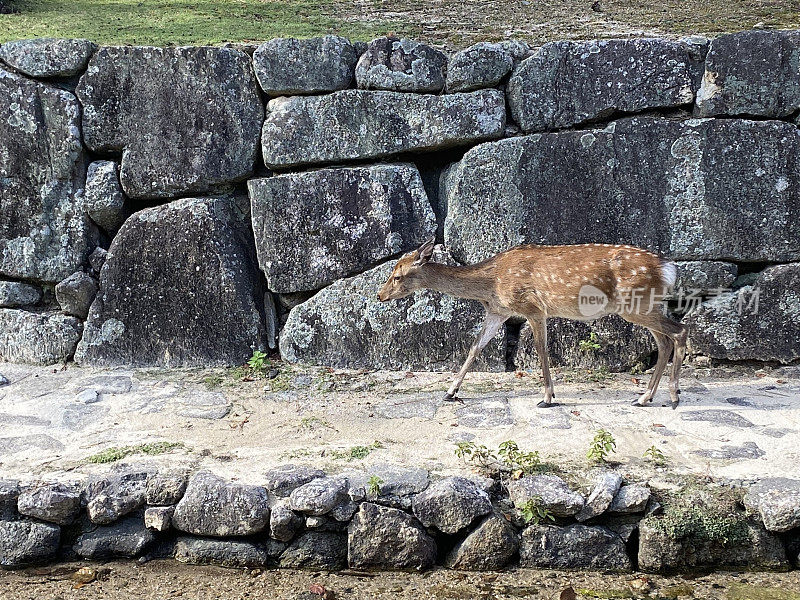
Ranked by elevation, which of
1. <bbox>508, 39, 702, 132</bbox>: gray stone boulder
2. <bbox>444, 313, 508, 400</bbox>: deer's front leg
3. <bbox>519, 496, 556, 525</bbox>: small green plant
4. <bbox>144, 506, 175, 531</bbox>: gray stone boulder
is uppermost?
<bbox>508, 39, 702, 132</bbox>: gray stone boulder

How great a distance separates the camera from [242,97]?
282 inches

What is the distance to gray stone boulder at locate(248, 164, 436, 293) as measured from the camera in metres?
7.16

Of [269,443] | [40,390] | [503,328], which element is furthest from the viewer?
[503,328]

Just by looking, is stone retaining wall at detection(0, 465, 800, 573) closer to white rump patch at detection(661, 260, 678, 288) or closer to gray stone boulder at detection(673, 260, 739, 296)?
white rump patch at detection(661, 260, 678, 288)

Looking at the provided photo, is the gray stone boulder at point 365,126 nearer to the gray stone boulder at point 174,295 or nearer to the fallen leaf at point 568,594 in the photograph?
the gray stone boulder at point 174,295

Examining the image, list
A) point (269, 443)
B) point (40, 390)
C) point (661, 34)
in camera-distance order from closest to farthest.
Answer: point (269, 443), point (40, 390), point (661, 34)

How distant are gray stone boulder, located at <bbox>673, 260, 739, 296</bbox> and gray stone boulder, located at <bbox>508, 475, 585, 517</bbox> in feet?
9.05

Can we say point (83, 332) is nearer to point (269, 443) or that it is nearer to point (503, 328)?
point (269, 443)

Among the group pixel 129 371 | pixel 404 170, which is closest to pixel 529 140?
pixel 404 170

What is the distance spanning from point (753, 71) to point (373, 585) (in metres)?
5.01

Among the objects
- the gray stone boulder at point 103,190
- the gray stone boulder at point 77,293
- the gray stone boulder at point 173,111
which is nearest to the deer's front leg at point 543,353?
the gray stone boulder at point 173,111

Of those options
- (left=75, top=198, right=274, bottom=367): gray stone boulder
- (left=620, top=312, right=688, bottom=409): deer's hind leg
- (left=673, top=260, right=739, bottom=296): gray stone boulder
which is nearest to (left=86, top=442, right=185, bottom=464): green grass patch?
(left=75, top=198, right=274, bottom=367): gray stone boulder

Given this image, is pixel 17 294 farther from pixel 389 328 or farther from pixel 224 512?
pixel 224 512

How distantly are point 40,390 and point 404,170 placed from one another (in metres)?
3.39
